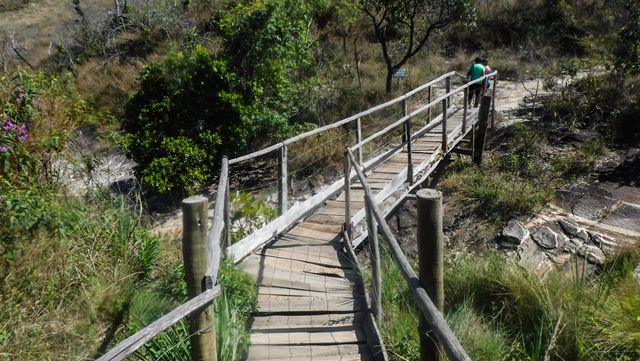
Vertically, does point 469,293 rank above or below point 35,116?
below

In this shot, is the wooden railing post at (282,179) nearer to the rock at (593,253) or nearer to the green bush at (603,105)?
the rock at (593,253)

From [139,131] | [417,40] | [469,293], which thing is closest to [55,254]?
[469,293]

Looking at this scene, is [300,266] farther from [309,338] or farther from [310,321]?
[309,338]

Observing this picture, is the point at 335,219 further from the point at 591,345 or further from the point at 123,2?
the point at 123,2

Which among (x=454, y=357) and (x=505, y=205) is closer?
(x=454, y=357)

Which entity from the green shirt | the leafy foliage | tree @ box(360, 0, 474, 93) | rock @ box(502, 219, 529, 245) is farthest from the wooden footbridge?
tree @ box(360, 0, 474, 93)

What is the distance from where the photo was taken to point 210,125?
12688mm

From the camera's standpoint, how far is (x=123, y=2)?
22.7 m

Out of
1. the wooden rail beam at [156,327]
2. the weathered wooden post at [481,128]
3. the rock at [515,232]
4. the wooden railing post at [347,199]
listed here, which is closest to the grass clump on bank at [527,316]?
the wooden railing post at [347,199]

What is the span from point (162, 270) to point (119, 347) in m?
2.98

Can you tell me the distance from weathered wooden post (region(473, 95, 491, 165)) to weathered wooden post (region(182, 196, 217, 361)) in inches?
361

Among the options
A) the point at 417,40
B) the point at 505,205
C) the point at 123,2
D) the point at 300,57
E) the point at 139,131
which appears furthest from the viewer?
the point at 123,2

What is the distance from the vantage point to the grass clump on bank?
14.2ft

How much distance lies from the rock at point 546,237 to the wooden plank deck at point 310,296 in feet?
11.9
